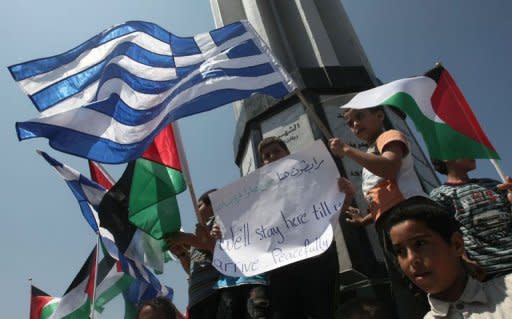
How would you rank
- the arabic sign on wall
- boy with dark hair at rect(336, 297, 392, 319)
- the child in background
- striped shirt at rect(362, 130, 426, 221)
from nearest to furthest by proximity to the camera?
boy with dark hair at rect(336, 297, 392, 319) < the child in background < striped shirt at rect(362, 130, 426, 221) < the arabic sign on wall

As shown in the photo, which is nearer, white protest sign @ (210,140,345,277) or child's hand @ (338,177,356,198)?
white protest sign @ (210,140,345,277)

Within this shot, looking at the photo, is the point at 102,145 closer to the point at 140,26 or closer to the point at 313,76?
the point at 140,26

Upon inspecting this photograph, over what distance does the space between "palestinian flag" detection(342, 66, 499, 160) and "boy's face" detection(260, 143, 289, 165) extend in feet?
A: 2.68

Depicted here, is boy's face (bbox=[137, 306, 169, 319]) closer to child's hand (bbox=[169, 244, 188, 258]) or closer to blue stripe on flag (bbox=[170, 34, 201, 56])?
child's hand (bbox=[169, 244, 188, 258])

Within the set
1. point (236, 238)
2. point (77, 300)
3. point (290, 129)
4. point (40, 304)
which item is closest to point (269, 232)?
point (236, 238)

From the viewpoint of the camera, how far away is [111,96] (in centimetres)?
395

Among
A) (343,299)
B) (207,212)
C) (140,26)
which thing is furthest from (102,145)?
(343,299)

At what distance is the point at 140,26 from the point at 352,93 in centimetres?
349

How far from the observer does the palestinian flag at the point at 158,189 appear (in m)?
3.98

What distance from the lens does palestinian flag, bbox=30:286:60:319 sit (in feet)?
23.0

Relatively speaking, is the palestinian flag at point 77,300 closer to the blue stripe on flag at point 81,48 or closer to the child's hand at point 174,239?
the child's hand at point 174,239

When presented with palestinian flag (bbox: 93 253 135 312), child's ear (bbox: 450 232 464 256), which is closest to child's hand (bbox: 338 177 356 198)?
child's ear (bbox: 450 232 464 256)

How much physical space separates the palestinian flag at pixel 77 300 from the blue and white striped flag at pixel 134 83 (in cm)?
255

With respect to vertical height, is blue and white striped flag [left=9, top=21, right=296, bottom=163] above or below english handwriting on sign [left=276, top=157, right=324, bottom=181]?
above
